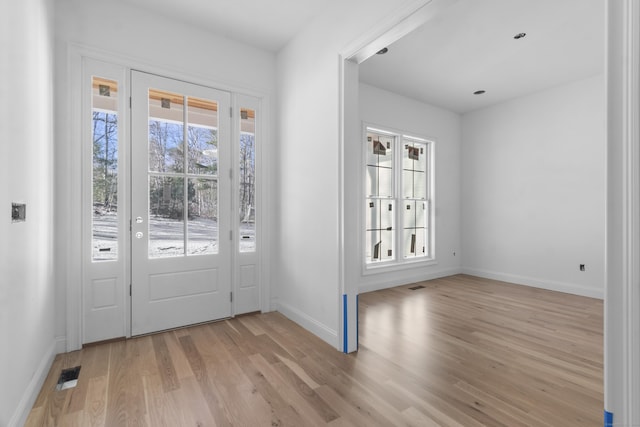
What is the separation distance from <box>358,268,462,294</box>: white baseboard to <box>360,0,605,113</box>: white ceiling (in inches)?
122

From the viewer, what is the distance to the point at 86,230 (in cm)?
272

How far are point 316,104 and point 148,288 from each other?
2.48 metres

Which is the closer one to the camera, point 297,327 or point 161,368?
point 161,368

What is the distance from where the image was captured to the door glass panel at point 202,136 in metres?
3.24

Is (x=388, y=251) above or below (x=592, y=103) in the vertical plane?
below

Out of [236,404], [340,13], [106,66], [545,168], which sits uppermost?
[340,13]

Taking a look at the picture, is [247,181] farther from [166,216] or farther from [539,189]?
[539,189]

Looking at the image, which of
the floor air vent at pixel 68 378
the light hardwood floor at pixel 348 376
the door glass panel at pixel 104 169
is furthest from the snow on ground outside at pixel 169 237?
the floor air vent at pixel 68 378

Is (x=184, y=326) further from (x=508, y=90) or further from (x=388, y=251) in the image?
(x=508, y=90)

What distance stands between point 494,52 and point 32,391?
5.32 meters

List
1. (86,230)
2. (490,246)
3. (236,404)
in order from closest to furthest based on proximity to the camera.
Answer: (236,404) < (86,230) < (490,246)

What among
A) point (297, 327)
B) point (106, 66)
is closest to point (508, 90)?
point (297, 327)

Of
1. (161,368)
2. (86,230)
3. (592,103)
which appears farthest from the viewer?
(592,103)

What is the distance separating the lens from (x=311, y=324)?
A: 10.0 feet
